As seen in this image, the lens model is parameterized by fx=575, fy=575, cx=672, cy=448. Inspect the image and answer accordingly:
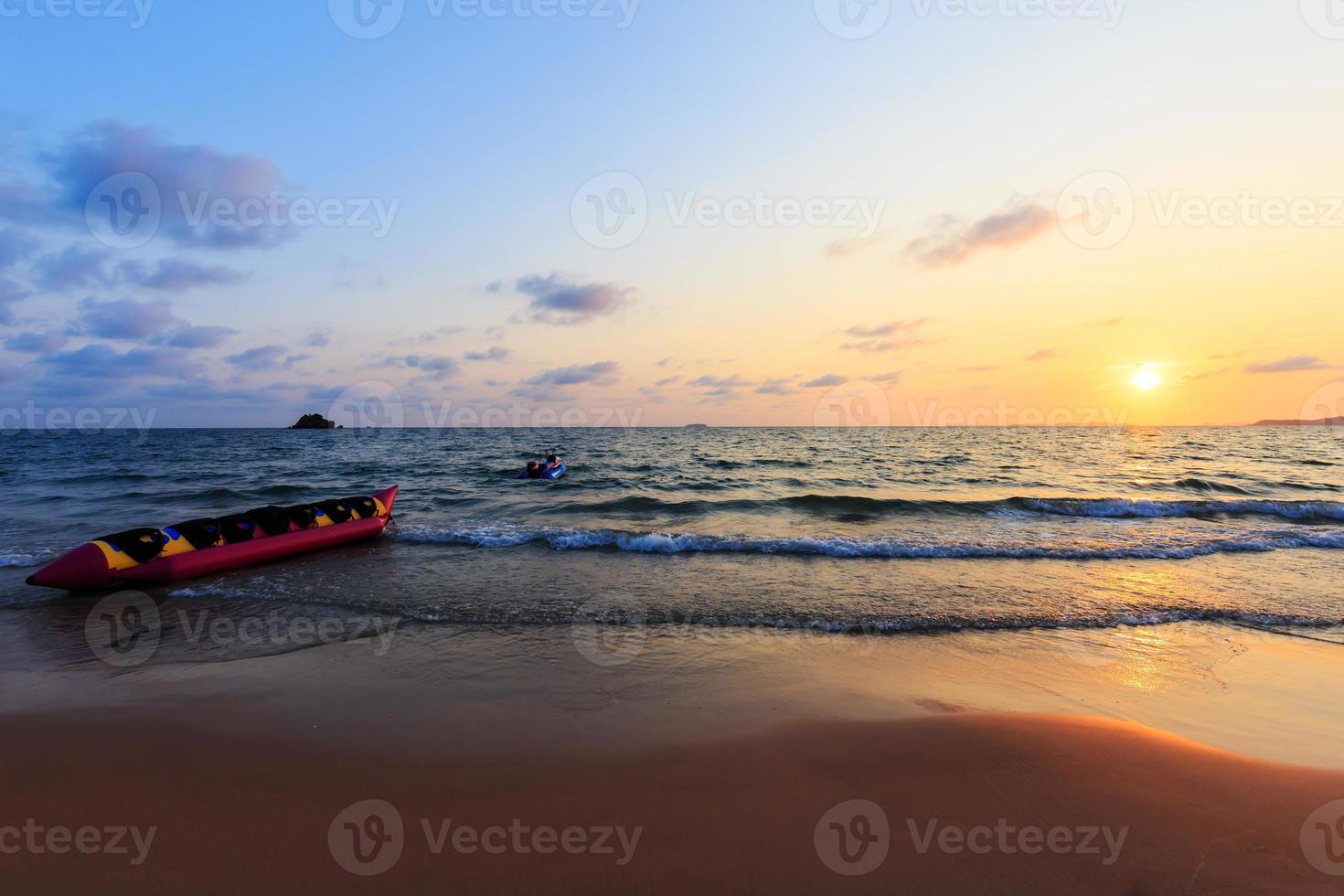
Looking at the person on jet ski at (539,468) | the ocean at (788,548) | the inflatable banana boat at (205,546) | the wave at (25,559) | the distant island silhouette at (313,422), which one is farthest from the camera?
the distant island silhouette at (313,422)

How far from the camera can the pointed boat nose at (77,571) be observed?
9.75m

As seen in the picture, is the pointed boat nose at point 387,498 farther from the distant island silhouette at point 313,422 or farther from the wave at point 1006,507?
the distant island silhouette at point 313,422

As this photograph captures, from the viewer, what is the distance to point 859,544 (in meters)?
13.5

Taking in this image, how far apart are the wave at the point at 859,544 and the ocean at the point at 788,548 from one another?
67 millimetres

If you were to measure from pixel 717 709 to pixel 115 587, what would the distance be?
11556mm

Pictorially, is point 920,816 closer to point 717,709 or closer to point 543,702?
point 717,709

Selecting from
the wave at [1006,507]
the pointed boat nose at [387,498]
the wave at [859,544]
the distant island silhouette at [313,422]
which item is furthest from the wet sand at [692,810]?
the distant island silhouette at [313,422]

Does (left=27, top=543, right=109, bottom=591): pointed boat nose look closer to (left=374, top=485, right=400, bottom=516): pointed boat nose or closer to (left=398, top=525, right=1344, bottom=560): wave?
(left=398, top=525, right=1344, bottom=560): wave

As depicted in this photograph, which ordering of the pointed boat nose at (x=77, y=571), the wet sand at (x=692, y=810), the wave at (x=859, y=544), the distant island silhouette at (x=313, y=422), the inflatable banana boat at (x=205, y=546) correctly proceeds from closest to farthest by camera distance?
the wet sand at (x=692, y=810) < the pointed boat nose at (x=77, y=571) < the inflatable banana boat at (x=205, y=546) < the wave at (x=859, y=544) < the distant island silhouette at (x=313, y=422)

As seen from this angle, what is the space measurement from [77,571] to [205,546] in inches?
70.0

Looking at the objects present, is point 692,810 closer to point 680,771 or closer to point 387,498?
point 680,771

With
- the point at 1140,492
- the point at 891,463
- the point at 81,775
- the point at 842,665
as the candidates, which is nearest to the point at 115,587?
Result: the point at 81,775

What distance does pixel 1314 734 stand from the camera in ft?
16.7

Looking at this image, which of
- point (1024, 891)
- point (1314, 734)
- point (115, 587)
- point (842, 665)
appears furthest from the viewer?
point (115, 587)
